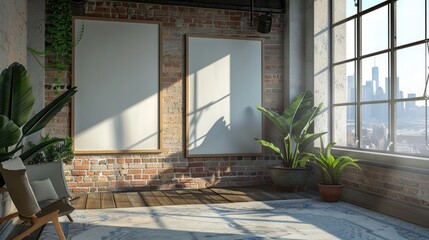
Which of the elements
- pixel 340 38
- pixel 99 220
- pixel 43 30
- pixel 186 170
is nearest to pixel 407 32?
pixel 340 38

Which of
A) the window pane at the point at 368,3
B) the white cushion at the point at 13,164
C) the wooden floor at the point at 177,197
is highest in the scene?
the window pane at the point at 368,3

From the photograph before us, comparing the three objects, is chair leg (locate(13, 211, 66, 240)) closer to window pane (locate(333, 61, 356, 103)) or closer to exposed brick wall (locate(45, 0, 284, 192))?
exposed brick wall (locate(45, 0, 284, 192))

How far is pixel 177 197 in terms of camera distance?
5.61 m

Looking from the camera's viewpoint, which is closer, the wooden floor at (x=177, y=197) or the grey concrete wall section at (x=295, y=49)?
the wooden floor at (x=177, y=197)

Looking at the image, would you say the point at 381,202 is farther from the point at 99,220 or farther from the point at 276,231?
the point at 99,220

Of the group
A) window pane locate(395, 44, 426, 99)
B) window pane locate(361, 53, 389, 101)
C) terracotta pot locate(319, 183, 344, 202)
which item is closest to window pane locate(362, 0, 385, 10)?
window pane locate(361, 53, 389, 101)

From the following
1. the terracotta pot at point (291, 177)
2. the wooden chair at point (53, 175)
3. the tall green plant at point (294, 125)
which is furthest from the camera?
the tall green plant at point (294, 125)

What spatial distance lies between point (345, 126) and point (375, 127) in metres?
0.72

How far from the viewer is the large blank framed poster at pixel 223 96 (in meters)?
6.29

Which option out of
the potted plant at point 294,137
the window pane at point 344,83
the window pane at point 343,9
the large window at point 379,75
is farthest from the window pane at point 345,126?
the window pane at point 343,9

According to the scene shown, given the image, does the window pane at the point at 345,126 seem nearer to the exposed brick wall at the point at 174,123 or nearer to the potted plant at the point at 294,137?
the potted plant at the point at 294,137

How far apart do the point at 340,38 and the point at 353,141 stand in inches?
62.6

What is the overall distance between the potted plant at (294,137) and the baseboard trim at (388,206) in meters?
0.73

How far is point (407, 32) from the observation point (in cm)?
459
